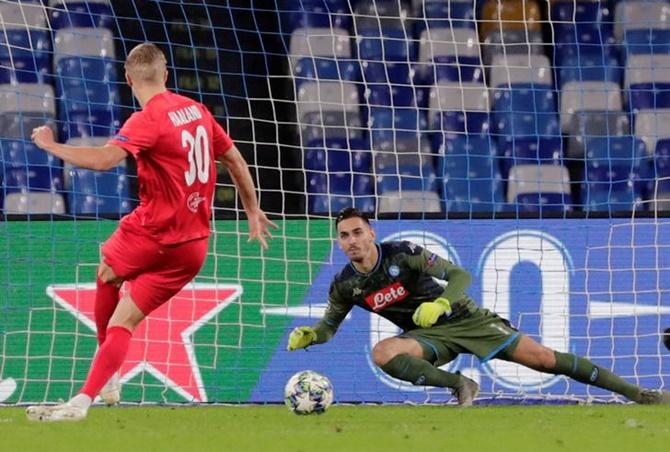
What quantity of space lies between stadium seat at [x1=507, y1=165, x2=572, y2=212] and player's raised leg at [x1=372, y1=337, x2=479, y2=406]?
3.00m

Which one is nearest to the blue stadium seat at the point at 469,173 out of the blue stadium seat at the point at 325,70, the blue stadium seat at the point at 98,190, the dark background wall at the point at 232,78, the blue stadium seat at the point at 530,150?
the blue stadium seat at the point at 530,150

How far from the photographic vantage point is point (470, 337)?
962cm

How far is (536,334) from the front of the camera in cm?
1053

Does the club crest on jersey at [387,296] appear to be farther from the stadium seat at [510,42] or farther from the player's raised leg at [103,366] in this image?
the stadium seat at [510,42]

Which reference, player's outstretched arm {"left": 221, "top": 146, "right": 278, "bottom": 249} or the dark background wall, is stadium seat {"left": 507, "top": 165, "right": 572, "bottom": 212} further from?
player's outstretched arm {"left": 221, "top": 146, "right": 278, "bottom": 249}

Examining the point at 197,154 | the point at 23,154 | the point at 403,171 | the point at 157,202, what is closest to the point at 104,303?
the point at 157,202

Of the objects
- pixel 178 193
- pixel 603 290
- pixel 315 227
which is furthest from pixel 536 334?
pixel 178 193

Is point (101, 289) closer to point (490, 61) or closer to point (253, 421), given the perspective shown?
point (253, 421)

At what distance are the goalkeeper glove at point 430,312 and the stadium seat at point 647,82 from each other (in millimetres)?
4873

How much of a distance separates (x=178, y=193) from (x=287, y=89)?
5.77m

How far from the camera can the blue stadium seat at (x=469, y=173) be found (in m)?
12.4

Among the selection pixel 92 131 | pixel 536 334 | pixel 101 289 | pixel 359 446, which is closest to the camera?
pixel 359 446

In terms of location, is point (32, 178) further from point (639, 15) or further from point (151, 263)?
point (639, 15)

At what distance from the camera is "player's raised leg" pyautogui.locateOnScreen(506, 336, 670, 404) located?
9.59 metres
